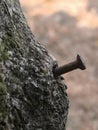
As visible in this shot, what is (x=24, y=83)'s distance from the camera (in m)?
1.84

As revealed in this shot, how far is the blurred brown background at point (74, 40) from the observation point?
765cm

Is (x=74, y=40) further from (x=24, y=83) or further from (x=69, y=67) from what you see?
(x=24, y=83)

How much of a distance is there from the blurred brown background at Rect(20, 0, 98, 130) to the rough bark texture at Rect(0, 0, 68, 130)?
5266mm

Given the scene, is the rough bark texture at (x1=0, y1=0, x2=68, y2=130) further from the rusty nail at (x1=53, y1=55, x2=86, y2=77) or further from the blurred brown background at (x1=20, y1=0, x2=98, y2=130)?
the blurred brown background at (x1=20, y1=0, x2=98, y2=130)

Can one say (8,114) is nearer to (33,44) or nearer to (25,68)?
(25,68)

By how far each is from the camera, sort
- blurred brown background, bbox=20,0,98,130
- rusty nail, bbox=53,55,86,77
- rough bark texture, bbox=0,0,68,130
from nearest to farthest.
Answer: rough bark texture, bbox=0,0,68,130
rusty nail, bbox=53,55,86,77
blurred brown background, bbox=20,0,98,130

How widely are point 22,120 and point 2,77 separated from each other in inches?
7.7

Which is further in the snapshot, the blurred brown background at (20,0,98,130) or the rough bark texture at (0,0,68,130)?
the blurred brown background at (20,0,98,130)

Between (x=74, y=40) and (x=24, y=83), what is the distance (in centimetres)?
802

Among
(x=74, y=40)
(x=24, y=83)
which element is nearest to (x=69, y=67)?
(x=24, y=83)

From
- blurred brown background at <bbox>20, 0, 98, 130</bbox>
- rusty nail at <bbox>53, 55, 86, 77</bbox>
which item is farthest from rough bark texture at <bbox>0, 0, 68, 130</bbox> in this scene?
blurred brown background at <bbox>20, 0, 98, 130</bbox>

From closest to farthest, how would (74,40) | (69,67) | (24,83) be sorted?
(24,83) < (69,67) < (74,40)

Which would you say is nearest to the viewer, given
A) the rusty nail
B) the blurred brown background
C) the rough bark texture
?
the rough bark texture

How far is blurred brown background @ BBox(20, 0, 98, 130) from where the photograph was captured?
301 inches
